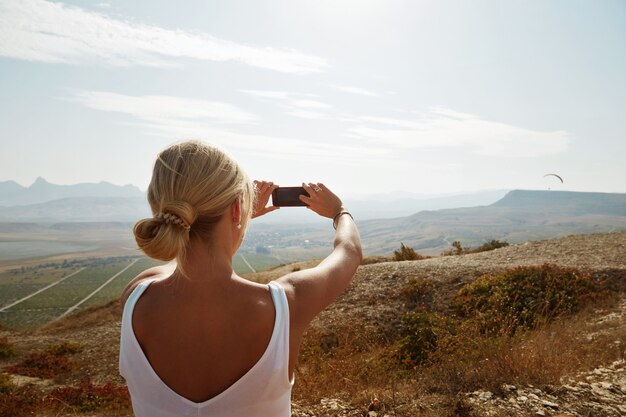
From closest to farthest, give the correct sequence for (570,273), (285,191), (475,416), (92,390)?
1. (285,191)
2. (475,416)
3. (92,390)
4. (570,273)

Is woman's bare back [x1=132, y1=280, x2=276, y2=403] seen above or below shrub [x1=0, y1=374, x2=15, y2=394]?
above

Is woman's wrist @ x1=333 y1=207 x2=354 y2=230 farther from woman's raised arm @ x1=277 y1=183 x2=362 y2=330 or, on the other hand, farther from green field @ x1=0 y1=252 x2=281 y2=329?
green field @ x1=0 y1=252 x2=281 y2=329

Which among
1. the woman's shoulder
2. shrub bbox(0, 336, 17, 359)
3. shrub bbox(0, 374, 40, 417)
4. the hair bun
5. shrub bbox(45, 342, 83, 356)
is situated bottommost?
shrub bbox(0, 336, 17, 359)

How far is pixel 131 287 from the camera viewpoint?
5.69 feet

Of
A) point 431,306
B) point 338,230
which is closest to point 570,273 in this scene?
point 431,306

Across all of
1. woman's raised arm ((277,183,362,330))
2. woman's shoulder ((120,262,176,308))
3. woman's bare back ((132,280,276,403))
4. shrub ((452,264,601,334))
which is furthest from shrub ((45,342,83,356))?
woman's raised arm ((277,183,362,330))

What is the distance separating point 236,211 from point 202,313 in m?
0.42

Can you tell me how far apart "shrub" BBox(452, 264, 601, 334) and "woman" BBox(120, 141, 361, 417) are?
31.1 feet

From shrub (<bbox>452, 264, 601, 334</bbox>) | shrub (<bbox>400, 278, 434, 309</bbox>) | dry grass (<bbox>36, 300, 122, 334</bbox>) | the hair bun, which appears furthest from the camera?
dry grass (<bbox>36, 300, 122, 334</bbox>)

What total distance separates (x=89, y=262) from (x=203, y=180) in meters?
194

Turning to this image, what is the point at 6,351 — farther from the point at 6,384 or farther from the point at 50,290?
the point at 50,290

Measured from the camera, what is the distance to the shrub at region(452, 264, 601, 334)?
34.0 feet

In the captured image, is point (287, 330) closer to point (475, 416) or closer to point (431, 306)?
point (475, 416)

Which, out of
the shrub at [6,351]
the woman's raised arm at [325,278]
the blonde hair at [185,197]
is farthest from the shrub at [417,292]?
the shrub at [6,351]
